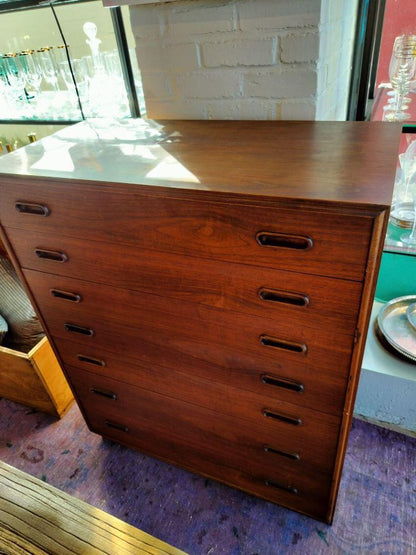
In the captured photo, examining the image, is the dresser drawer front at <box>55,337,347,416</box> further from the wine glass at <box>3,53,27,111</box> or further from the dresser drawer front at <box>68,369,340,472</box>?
the wine glass at <box>3,53,27,111</box>

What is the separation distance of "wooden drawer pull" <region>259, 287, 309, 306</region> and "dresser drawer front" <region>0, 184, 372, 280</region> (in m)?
0.07

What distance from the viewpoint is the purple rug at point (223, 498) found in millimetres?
1375

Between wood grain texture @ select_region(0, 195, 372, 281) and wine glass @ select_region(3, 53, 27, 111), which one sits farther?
wine glass @ select_region(3, 53, 27, 111)

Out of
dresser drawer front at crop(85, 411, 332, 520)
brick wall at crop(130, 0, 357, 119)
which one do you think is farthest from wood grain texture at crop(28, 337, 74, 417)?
brick wall at crop(130, 0, 357, 119)

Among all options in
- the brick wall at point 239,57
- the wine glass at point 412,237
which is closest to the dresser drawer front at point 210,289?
the brick wall at point 239,57

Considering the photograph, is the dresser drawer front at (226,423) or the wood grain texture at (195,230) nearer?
the wood grain texture at (195,230)

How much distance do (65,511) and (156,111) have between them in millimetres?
1214

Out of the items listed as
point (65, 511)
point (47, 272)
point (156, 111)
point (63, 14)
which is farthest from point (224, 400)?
point (63, 14)

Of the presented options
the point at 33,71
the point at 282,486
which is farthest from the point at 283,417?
the point at 33,71

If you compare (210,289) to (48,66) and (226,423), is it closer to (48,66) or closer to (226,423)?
(226,423)

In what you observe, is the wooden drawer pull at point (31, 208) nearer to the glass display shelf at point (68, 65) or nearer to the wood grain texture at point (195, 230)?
the wood grain texture at point (195, 230)

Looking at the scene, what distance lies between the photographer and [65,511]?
85cm

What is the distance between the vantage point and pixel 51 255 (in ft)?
3.70

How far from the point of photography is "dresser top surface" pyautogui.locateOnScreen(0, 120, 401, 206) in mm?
776
